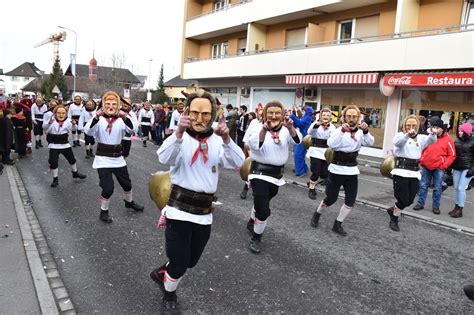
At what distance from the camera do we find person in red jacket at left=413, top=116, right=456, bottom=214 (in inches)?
307

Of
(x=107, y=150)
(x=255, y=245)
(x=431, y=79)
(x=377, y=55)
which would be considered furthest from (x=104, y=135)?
(x=377, y=55)

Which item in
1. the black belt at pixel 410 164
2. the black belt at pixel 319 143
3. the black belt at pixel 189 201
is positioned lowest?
the black belt at pixel 189 201

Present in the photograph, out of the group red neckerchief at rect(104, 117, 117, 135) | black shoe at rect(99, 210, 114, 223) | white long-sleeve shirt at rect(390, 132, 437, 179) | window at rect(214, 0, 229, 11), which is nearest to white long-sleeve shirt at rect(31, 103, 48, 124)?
red neckerchief at rect(104, 117, 117, 135)

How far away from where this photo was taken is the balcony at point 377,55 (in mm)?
12336

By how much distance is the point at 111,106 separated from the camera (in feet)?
21.2

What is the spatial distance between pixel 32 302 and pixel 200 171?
197 centimetres

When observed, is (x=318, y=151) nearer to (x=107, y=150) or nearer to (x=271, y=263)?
(x=271, y=263)

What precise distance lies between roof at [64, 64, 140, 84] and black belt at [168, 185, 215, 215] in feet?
153

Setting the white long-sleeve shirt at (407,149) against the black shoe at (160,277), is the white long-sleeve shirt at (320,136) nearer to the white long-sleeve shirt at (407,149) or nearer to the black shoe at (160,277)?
the white long-sleeve shirt at (407,149)

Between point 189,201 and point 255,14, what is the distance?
19245mm

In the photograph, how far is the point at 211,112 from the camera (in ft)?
11.3

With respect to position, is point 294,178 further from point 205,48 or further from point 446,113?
point 205,48

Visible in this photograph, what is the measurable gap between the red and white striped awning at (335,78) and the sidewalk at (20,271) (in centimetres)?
1241

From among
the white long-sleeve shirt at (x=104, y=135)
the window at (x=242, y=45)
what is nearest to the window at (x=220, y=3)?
the window at (x=242, y=45)
